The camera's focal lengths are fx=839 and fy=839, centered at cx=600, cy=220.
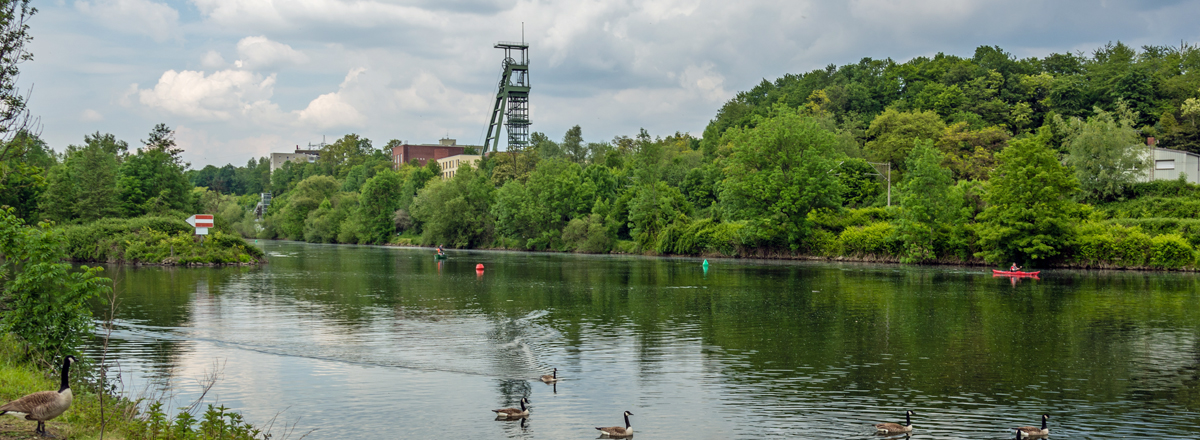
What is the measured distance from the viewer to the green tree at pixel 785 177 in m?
84.7

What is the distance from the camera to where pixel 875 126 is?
333 ft

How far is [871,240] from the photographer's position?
77688mm

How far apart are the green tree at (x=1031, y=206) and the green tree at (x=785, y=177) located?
2145cm

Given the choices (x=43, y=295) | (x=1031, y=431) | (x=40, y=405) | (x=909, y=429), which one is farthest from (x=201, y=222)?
(x=1031, y=431)

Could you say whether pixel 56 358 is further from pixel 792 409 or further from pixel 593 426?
pixel 792 409

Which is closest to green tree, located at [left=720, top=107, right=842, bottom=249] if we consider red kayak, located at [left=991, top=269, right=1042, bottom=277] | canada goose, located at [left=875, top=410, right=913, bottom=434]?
red kayak, located at [left=991, top=269, right=1042, bottom=277]

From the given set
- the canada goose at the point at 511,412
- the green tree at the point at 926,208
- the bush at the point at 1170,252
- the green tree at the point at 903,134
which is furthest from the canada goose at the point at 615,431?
the green tree at the point at 903,134

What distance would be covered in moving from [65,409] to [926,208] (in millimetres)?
69663

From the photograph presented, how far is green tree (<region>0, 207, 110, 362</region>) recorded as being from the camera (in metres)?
17.6

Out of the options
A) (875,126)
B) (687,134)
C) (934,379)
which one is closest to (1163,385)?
(934,379)

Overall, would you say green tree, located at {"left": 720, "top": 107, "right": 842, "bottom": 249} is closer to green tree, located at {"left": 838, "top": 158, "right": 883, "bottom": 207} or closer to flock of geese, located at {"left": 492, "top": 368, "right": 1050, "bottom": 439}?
green tree, located at {"left": 838, "top": 158, "right": 883, "bottom": 207}

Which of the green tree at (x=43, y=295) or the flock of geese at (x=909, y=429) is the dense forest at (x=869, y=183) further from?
the flock of geese at (x=909, y=429)

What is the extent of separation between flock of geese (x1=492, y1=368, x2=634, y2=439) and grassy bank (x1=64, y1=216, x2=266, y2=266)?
196 feet

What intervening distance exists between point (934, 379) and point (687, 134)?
137068 millimetres
